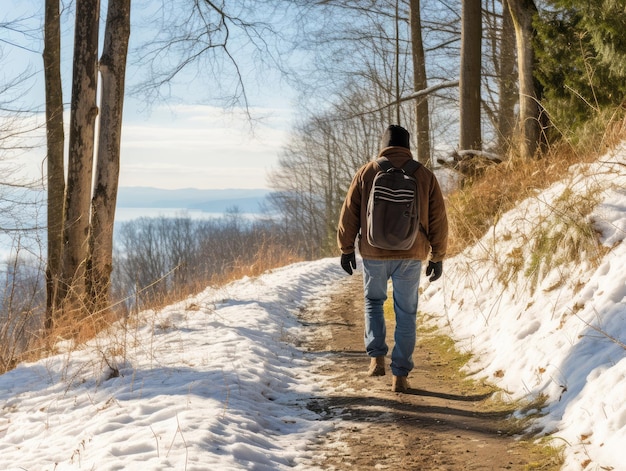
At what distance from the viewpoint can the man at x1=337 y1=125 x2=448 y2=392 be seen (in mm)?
5059

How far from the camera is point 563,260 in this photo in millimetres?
5434

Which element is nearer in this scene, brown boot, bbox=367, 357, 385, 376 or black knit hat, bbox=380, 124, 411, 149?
black knit hat, bbox=380, 124, 411, 149

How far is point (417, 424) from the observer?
440 centimetres

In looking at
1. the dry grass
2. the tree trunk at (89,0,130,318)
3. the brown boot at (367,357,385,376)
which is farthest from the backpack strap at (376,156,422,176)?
the tree trunk at (89,0,130,318)

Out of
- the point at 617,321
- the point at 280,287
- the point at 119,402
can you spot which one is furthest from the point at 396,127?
the point at 280,287

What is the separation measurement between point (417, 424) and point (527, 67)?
267 inches

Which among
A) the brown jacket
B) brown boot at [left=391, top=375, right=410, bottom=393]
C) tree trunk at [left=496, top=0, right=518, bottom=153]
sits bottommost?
brown boot at [left=391, top=375, right=410, bottom=393]

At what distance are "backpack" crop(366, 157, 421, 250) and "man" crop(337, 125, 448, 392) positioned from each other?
0.12m

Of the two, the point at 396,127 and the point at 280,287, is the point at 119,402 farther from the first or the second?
the point at 280,287

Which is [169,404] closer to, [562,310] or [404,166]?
[404,166]

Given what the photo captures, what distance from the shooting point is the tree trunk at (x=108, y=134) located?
29.5ft

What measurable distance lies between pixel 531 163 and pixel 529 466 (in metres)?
5.60

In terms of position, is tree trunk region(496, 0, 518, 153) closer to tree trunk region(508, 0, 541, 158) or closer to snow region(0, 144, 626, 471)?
tree trunk region(508, 0, 541, 158)

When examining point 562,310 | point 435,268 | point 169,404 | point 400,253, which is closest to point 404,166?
point 400,253
